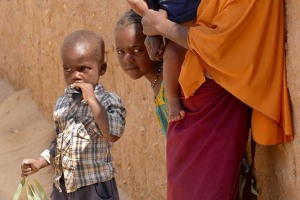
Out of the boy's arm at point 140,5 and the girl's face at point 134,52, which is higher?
the boy's arm at point 140,5

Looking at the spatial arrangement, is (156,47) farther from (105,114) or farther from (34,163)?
(34,163)

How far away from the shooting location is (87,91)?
3314mm

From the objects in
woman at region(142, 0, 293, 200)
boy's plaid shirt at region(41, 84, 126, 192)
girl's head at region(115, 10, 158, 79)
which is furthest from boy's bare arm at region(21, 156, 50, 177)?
woman at region(142, 0, 293, 200)

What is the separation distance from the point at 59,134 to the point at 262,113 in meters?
1.27

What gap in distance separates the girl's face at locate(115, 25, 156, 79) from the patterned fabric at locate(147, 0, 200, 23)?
1.23 feet

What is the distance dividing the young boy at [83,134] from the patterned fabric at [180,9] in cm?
71

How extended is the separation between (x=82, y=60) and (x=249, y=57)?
116 cm

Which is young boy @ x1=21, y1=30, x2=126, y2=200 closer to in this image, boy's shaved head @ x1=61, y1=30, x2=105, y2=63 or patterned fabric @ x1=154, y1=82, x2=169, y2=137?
boy's shaved head @ x1=61, y1=30, x2=105, y2=63

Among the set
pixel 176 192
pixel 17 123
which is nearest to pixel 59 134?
pixel 176 192

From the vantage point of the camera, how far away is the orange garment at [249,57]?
252 centimetres

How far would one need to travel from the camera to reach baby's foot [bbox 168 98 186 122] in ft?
9.04

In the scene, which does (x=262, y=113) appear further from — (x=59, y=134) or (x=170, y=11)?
(x=59, y=134)

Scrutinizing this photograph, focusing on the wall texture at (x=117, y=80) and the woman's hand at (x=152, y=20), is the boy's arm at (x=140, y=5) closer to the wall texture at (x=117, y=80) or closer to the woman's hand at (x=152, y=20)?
the woman's hand at (x=152, y=20)

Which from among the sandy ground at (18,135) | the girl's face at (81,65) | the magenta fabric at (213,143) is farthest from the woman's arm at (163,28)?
the sandy ground at (18,135)
